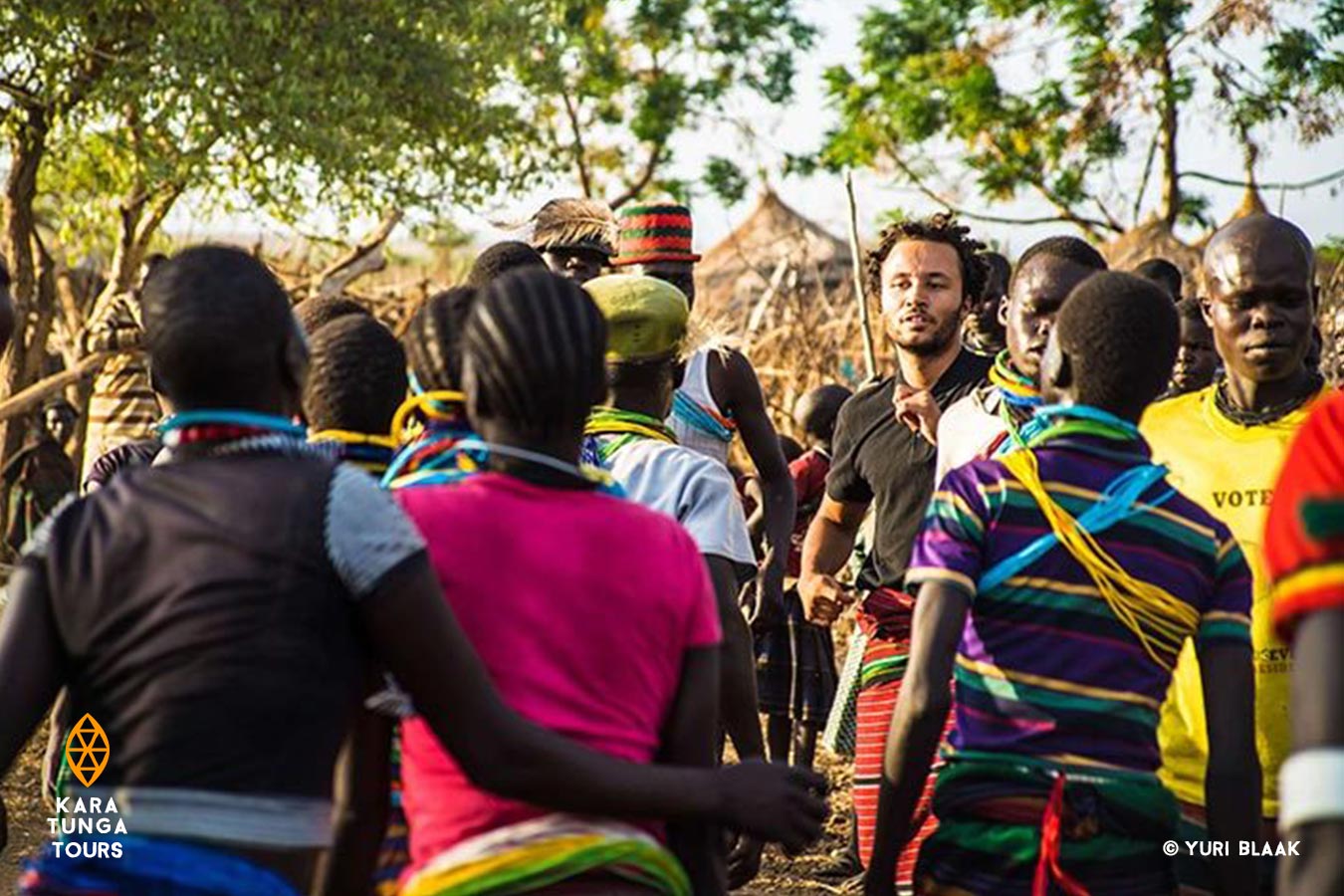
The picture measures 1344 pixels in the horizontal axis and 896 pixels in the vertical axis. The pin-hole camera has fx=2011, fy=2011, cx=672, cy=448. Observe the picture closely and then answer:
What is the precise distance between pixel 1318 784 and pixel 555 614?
1111 mm

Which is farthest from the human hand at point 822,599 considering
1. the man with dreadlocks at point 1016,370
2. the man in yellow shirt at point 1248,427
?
the man in yellow shirt at point 1248,427

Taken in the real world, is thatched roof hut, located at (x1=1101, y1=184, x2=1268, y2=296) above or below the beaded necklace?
above

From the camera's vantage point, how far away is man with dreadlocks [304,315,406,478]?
3.93 m

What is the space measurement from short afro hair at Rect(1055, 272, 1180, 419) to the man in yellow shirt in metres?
0.71

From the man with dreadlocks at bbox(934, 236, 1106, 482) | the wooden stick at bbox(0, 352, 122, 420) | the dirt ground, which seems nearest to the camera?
the man with dreadlocks at bbox(934, 236, 1106, 482)

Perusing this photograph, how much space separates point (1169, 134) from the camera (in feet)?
76.6

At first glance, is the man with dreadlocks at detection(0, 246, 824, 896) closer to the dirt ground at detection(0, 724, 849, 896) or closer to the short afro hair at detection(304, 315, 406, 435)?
the short afro hair at detection(304, 315, 406, 435)

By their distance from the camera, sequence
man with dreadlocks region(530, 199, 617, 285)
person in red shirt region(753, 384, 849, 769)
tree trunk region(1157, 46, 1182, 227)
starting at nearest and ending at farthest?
1. man with dreadlocks region(530, 199, 617, 285)
2. person in red shirt region(753, 384, 849, 769)
3. tree trunk region(1157, 46, 1182, 227)

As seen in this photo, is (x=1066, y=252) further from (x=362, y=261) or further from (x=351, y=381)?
(x=362, y=261)

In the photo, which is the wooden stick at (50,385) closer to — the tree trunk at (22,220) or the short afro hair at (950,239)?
the tree trunk at (22,220)

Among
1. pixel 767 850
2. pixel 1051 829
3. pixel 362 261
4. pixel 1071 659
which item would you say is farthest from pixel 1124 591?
pixel 362 261

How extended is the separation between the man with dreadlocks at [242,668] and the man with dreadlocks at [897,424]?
107 inches

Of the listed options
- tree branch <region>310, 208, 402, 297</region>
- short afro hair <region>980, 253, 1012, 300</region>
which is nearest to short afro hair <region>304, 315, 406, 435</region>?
short afro hair <region>980, 253, 1012, 300</region>

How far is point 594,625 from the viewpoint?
2.85 meters
